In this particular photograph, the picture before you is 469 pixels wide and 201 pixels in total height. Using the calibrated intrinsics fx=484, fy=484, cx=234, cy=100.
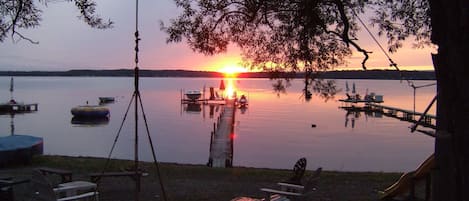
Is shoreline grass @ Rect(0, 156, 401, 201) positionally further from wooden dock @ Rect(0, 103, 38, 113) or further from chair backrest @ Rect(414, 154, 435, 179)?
wooden dock @ Rect(0, 103, 38, 113)

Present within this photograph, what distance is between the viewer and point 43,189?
5.96 metres

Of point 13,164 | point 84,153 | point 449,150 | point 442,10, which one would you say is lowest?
point 84,153

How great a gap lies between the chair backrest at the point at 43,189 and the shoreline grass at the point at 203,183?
7.32ft

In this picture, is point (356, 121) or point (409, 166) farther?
point (356, 121)

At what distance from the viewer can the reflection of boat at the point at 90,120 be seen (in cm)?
4766

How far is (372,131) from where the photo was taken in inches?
1601

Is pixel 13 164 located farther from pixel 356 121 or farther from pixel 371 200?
pixel 356 121

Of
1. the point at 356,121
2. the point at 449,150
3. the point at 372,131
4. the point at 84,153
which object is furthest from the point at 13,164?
the point at 356,121

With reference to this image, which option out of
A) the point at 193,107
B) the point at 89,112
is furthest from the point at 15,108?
the point at 193,107

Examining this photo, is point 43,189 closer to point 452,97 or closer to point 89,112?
point 452,97

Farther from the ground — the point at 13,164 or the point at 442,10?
the point at 442,10

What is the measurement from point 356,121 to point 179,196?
139ft

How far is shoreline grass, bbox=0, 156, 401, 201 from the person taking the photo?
8859 mm

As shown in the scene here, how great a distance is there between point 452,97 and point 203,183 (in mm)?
7501
